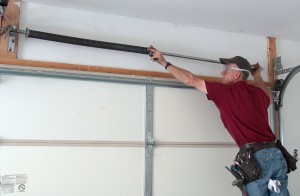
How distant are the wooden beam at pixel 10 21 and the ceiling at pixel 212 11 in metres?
0.13

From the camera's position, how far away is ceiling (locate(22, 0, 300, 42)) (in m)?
2.19

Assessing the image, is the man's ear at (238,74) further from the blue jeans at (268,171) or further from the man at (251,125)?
the blue jeans at (268,171)

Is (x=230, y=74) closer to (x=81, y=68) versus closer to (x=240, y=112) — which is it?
(x=240, y=112)

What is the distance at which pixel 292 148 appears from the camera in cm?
285

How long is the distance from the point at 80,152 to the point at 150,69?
82cm

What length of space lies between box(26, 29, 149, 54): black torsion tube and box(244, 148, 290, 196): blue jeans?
106 cm

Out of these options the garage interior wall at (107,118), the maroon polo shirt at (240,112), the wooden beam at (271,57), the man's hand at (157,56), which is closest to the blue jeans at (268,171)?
the maroon polo shirt at (240,112)

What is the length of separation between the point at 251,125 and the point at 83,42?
1.26m

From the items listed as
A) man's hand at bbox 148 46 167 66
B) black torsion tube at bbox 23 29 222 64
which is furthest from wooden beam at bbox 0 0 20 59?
man's hand at bbox 148 46 167 66

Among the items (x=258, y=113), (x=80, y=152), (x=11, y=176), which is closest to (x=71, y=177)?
(x=80, y=152)

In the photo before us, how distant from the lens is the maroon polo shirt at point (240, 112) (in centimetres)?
205

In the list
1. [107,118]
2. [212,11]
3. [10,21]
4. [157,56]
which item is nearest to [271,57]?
[212,11]

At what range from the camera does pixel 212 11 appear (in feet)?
7.68

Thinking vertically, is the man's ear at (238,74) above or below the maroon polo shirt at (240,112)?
above
